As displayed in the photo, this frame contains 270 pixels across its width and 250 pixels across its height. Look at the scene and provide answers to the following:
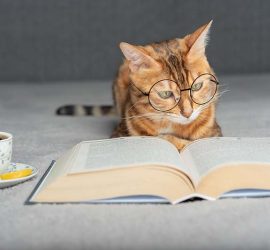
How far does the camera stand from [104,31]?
3305 mm

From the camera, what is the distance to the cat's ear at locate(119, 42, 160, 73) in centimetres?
144

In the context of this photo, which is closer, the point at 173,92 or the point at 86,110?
the point at 173,92

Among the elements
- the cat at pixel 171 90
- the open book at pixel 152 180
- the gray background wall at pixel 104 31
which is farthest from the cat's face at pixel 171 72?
the gray background wall at pixel 104 31

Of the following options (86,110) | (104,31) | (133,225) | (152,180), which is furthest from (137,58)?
(104,31)

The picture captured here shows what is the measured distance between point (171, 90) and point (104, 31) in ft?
6.51

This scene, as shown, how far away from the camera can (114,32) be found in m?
3.30

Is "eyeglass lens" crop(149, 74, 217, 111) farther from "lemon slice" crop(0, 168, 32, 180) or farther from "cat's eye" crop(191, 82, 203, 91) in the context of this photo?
"lemon slice" crop(0, 168, 32, 180)

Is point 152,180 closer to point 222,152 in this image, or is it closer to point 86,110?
point 222,152

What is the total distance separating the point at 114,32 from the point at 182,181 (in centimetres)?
239

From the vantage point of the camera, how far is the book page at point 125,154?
1.06m

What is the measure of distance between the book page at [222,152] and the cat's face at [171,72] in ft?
0.46

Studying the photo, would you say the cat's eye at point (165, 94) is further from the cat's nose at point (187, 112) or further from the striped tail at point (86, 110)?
the striped tail at point (86, 110)

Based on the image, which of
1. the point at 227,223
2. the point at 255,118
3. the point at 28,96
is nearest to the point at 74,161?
the point at 227,223

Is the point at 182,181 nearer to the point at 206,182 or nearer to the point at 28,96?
the point at 206,182
